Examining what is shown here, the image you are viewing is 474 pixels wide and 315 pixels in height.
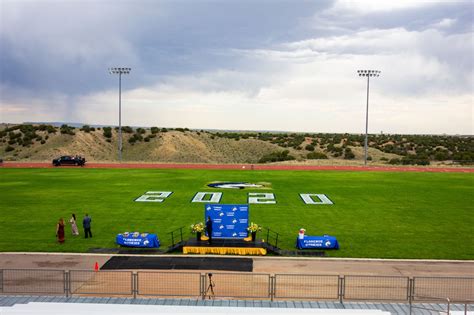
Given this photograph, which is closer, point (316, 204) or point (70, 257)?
point (70, 257)

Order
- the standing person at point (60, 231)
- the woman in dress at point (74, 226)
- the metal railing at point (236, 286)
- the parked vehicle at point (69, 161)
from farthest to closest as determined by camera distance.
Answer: the parked vehicle at point (69, 161) → the woman in dress at point (74, 226) → the standing person at point (60, 231) → the metal railing at point (236, 286)

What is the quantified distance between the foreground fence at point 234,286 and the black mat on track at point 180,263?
4.37 ft

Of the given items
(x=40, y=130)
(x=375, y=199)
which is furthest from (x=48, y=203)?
(x=40, y=130)

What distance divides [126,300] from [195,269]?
4.35 meters

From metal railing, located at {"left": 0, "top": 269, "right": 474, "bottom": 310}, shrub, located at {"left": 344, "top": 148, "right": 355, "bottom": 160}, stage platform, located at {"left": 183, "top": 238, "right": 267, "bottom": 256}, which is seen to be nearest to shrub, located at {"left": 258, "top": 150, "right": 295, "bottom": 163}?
shrub, located at {"left": 344, "top": 148, "right": 355, "bottom": 160}

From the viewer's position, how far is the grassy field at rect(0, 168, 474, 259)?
22297 millimetres

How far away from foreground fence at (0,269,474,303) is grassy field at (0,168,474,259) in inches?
164

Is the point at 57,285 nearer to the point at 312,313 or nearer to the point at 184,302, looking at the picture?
the point at 184,302

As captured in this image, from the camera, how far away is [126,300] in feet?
46.4

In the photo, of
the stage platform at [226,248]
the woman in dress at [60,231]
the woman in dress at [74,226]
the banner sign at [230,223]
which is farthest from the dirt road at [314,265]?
the woman in dress at [74,226]

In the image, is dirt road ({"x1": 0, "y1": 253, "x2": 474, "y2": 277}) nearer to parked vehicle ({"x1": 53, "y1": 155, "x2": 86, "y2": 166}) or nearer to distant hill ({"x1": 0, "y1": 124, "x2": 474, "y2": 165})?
parked vehicle ({"x1": 53, "y1": 155, "x2": 86, "y2": 166})

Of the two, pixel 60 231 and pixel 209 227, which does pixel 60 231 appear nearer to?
pixel 60 231

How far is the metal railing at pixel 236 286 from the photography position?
48.5 ft

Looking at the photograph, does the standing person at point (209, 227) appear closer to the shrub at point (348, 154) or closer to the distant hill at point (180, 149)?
the distant hill at point (180, 149)
